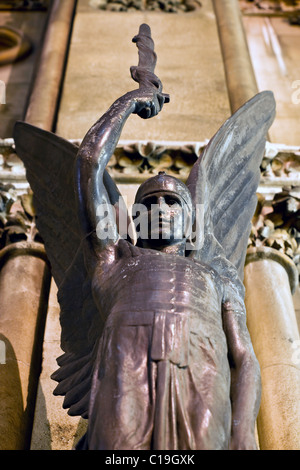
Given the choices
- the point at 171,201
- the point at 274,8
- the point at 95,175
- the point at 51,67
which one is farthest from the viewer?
the point at 274,8

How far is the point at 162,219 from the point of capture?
323 centimetres

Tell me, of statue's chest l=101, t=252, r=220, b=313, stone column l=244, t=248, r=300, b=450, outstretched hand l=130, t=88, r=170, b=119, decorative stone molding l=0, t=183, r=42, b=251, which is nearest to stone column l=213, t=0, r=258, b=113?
stone column l=244, t=248, r=300, b=450

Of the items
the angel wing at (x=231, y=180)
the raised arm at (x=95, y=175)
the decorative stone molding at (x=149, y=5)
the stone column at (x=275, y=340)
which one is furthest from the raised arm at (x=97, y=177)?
the decorative stone molding at (x=149, y=5)

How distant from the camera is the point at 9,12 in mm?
8305

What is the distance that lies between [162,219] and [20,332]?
1.35 metres

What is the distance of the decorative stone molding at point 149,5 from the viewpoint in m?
7.50

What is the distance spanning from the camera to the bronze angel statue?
8.48ft

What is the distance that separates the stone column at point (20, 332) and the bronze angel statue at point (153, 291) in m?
0.47

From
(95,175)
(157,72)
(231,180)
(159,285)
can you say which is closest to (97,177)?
(95,175)

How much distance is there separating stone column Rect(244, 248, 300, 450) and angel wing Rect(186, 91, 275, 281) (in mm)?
548

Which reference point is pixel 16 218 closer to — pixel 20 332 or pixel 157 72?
pixel 20 332

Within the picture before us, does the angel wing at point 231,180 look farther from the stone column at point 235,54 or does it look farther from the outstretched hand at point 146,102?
the stone column at point 235,54

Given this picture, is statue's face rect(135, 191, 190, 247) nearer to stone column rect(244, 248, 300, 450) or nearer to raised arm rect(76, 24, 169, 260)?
raised arm rect(76, 24, 169, 260)

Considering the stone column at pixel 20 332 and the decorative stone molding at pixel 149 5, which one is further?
the decorative stone molding at pixel 149 5
